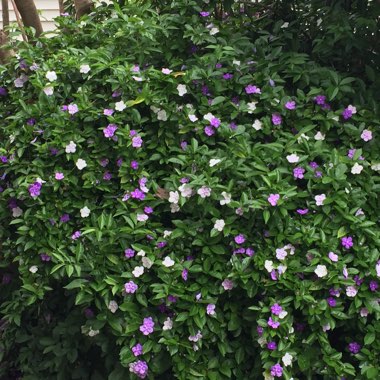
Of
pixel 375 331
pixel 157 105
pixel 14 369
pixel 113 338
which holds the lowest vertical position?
pixel 14 369

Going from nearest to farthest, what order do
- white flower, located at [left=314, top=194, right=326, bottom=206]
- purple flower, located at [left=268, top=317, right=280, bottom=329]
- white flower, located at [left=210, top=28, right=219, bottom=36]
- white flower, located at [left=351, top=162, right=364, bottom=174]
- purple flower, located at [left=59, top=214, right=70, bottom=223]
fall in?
purple flower, located at [left=268, top=317, right=280, bottom=329] < white flower, located at [left=314, top=194, right=326, bottom=206] < white flower, located at [left=351, top=162, right=364, bottom=174] < purple flower, located at [left=59, top=214, right=70, bottom=223] < white flower, located at [left=210, top=28, right=219, bottom=36]

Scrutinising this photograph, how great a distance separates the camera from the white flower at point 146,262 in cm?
227

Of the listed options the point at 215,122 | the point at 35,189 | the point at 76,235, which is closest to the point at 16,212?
the point at 35,189

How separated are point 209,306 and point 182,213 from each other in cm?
42

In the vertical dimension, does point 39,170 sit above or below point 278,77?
below

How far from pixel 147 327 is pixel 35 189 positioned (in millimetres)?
739

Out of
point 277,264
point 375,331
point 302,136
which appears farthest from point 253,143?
point 375,331

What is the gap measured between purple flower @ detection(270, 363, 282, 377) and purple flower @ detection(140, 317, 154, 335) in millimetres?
474

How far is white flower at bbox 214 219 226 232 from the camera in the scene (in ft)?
7.32

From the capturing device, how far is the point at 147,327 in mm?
2260

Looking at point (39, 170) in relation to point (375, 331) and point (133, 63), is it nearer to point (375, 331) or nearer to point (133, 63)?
point (133, 63)

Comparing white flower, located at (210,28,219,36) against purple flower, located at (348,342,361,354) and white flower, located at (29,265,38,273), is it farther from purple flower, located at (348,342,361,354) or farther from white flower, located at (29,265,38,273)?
purple flower, located at (348,342,361,354)

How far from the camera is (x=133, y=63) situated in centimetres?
274

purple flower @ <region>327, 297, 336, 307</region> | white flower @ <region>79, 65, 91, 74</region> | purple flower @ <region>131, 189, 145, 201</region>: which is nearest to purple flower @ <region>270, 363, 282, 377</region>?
purple flower @ <region>327, 297, 336, 307</region>
